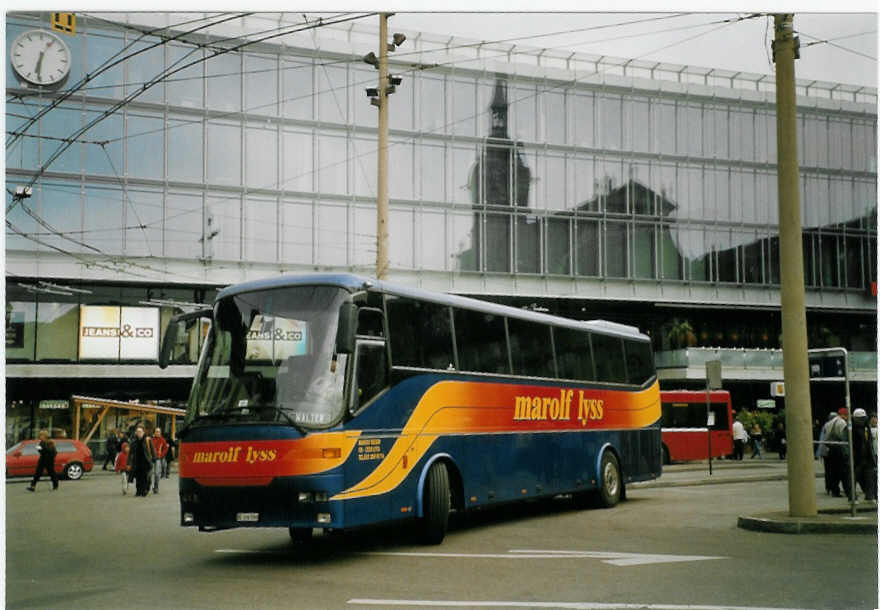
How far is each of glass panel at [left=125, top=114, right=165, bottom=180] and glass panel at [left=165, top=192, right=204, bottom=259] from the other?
44.3 inches

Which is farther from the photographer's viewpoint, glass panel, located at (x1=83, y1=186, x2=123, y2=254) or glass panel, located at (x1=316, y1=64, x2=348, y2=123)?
glass panel, located at (x1=316, y1=64, x2=348, y2=123)

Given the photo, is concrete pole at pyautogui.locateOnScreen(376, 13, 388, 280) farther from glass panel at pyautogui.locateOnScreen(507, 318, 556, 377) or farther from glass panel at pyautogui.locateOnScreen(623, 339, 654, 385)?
glass panel at pyautogui.locateOnScreen(623, 339, 654, 385)

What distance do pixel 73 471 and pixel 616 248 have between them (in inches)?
850

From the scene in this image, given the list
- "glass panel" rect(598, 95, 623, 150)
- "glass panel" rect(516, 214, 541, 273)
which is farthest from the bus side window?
"glass panel" rect(598, 95, 623, 150)

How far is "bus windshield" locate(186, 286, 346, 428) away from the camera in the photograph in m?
12.5

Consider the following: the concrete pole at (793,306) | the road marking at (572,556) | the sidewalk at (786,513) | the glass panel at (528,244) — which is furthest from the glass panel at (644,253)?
the road marking at (572,556)

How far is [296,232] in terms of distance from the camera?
4141cm

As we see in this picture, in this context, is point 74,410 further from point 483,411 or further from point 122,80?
point 483,411

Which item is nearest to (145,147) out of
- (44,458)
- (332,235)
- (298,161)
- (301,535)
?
(298,161)

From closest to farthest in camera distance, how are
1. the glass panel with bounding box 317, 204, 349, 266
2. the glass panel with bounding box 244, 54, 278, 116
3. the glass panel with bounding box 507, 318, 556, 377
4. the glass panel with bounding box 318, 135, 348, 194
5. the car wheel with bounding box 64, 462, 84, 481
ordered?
the glass panel with bounding box 507, 318, 556, 377 < the car wheel with bounding box 64, 462, 84, 481 < the glass panel with bounding box 244, 54, 278, 116 < the glass panel with bounding box 317, 204, 349, 266 < the glass panel with bounding box 318, 135, 348, 194

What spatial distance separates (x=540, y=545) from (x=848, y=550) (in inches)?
144

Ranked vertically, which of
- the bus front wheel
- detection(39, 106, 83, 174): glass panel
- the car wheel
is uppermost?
detection(39, 106, 83, 174): glass panel

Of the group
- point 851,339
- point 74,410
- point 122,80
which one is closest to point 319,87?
point 122,80

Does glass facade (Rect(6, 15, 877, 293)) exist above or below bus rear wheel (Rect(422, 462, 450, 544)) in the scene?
above
